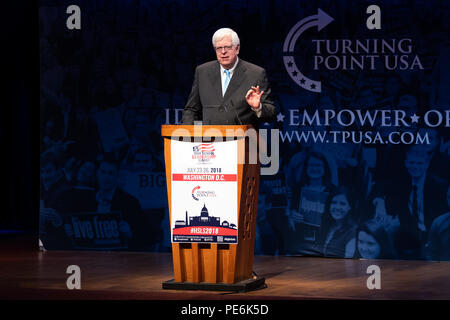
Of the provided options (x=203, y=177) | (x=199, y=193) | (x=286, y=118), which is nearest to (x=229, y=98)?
(x=203, y=177)

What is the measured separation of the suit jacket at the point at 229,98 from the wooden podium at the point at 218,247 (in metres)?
0.17

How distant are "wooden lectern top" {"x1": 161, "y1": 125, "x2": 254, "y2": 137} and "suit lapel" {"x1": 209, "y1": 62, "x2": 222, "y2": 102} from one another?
31 centimetres

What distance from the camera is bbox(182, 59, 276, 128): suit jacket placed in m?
5.55

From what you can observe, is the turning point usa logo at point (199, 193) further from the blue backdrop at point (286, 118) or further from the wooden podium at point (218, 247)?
the blue backdrop at point (286, 118)

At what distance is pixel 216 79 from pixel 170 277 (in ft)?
5.45

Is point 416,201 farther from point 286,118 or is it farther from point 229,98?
point 229,98

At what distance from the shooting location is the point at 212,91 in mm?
5641

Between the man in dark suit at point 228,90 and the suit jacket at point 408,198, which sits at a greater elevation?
the man in dark suit at point 228,90

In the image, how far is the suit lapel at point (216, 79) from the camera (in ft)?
18.4

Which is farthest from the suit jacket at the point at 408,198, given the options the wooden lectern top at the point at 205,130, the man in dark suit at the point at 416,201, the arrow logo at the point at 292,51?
the wooden lectern top at the point at 205,130

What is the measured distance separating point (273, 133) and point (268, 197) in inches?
23.7

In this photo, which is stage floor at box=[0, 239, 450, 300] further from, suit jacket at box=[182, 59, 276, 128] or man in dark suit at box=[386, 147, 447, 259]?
suit jacket at box=[182, 59, 276, 128]
